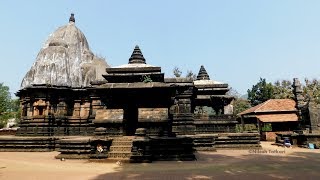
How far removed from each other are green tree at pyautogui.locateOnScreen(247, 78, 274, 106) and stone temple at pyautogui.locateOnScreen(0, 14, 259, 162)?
29.0 metres

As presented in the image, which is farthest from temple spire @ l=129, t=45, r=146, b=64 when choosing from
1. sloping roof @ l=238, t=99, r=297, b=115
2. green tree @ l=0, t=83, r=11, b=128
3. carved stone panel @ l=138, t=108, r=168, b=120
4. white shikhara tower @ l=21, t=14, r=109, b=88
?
green tree @ l=0, t=83, r=11, b=128

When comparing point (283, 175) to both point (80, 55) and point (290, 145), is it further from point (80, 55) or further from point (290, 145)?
point (80, 55)

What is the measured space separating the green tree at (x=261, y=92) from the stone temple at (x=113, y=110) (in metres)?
29.0

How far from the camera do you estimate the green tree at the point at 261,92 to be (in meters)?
50.1

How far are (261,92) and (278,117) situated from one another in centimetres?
2309

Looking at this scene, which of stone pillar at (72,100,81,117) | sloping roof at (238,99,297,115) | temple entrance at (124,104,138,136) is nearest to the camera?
temple entrance at (124,104,138,136)

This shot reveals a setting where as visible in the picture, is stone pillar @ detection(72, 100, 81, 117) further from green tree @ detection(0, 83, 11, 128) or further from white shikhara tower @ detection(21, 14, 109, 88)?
green tree @ detection(0, 83, 11, 128)

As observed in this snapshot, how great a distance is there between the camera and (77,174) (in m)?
8.38

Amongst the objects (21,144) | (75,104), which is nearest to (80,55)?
(75,104)

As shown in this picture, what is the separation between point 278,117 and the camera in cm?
3056

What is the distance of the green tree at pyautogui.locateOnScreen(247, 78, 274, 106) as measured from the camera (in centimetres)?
5012

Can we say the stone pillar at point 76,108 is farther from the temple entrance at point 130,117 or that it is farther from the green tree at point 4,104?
the green tree at point 4,104

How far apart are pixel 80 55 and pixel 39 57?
384cm

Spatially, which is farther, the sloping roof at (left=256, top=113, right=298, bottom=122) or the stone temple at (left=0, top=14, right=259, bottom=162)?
the sloping roof at (left=256, top=113, right=298, bottom=122)
